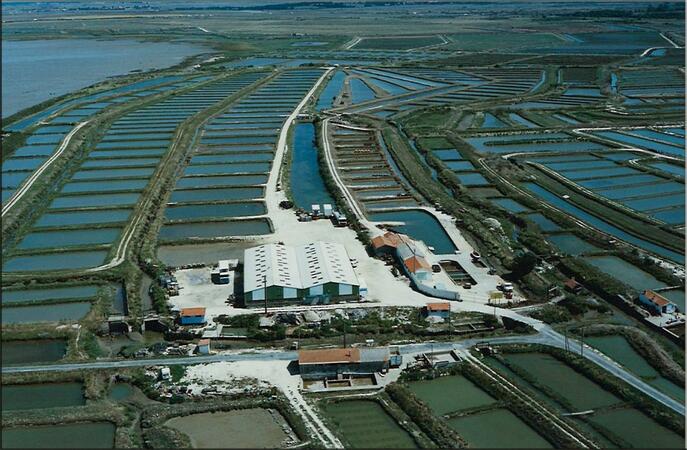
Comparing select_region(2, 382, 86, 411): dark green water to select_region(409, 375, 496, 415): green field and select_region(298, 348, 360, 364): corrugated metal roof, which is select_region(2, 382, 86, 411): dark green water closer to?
select_region(298, 348, 360, 364): corrugated metal roof

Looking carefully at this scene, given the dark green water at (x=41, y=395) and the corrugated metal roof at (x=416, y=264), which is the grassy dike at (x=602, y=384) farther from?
the dark green water at (x=41, y=395)

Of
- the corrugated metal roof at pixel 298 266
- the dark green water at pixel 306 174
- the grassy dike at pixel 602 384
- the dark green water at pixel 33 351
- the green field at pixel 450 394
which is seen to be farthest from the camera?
the dark green water at pixel 306 174

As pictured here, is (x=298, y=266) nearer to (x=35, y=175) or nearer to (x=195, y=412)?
(x=195, y=412)

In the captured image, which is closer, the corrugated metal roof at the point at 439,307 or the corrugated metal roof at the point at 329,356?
the corrugated metal roof at the point at 329,356

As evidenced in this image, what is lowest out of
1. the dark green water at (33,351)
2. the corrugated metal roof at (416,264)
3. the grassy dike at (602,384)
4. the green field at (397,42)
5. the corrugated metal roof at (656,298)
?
the dark green water at (33,351)

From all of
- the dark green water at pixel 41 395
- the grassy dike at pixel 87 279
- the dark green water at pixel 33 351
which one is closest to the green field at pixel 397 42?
the grassy dike at pixel 87 279

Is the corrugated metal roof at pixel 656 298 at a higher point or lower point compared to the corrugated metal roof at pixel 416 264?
lower

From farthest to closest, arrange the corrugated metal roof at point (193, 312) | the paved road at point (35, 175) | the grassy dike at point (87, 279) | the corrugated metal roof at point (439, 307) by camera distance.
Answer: the paved road at point (35, 175), the corrugated metal roof at point (439, 307), the corrugated metal roof at point (193, 312), the grassy dike at point (87, 279)

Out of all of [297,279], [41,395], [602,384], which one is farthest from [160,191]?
[602,384]

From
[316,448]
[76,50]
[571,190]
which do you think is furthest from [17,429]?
[76,50]

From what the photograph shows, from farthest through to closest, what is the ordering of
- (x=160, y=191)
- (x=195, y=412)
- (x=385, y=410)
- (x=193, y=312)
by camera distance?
(x=160, y=191) → (x=193, y=312) → (x=385, y=410) → (x=195, y=412)
